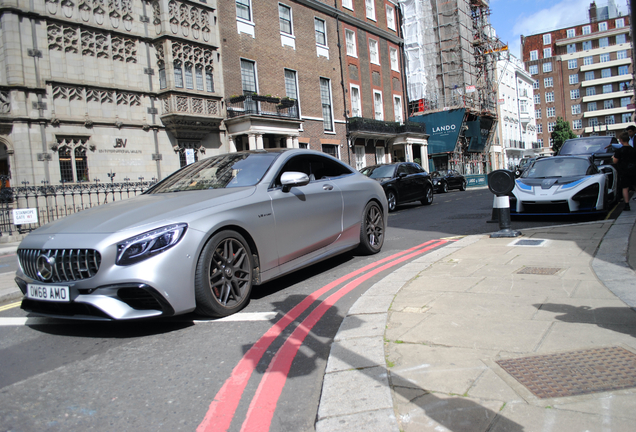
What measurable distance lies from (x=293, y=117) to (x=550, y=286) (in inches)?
844

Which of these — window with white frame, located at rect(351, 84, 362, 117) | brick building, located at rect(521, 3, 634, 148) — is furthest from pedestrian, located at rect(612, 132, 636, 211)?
brick building, located at rect(521, 3, 634, 148)

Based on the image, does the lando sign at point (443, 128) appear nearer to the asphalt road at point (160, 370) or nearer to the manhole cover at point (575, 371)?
the asphalt road at point (160, 370)

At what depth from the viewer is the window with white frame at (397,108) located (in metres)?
37.1

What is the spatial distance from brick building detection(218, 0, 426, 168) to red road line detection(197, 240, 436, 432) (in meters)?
18.8

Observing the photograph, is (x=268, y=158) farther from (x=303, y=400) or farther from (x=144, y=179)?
(x=144, y=179)

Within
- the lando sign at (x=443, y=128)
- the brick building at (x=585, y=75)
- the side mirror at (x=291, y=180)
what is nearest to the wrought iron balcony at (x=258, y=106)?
the side mirror at (x=291, y=180)

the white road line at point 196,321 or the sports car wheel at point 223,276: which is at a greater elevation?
A: the sports car wheel at point 223,276

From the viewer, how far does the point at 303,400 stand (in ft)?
8.58

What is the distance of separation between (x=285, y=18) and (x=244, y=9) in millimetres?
3470

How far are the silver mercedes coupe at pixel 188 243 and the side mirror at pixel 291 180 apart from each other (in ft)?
0.04

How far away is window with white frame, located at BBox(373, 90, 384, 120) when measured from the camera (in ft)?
114

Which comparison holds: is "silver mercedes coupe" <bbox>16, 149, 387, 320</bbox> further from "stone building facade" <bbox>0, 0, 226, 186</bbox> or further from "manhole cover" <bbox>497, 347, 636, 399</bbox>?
"stone building facade" <bbox>0, 0, 226, 186</bbox>

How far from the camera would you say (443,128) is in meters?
43.7

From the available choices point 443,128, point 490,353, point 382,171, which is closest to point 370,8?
point 443,128
